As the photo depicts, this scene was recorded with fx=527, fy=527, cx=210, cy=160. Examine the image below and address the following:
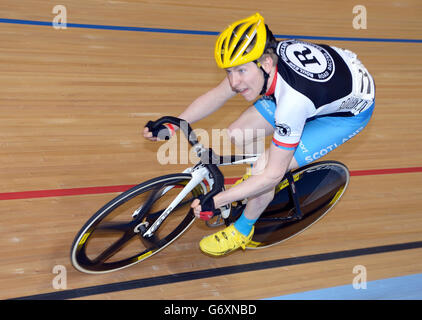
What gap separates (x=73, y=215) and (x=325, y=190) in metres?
1.40

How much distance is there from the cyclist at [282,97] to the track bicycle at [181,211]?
6.3 inches

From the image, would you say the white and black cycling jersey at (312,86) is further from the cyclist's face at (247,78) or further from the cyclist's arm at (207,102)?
the cyclist's arm at (207,102)

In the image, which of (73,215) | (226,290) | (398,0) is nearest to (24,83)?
(73,215)

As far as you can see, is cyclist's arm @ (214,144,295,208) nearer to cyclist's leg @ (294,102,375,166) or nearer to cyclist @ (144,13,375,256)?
cyclist @ (144,13,375,256)

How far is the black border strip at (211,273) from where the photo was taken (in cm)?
244

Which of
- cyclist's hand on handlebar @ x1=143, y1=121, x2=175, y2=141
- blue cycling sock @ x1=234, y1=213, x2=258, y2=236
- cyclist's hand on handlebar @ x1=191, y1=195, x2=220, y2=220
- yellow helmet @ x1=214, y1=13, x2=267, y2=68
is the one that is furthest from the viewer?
blue cycling sock @ x1=234, y1=213, x2=258, y2=236

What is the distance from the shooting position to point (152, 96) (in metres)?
3.67

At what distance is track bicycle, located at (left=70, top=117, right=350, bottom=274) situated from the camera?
2305mm

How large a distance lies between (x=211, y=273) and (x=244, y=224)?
12.7 inches

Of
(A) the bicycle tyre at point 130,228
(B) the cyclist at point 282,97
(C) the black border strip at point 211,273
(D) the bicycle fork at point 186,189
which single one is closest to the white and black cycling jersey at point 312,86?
(B) the cyclist at point 282,97

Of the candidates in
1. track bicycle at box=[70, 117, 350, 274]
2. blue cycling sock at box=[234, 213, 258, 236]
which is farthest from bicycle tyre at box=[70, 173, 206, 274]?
blue cycling sock at box=[234, 213, 258, 236]

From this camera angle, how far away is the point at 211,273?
271 cm

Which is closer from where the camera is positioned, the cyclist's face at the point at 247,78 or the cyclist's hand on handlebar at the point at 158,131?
the cyclist's face at the point at 247,78

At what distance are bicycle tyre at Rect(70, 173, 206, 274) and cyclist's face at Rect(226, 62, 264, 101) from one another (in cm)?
54
